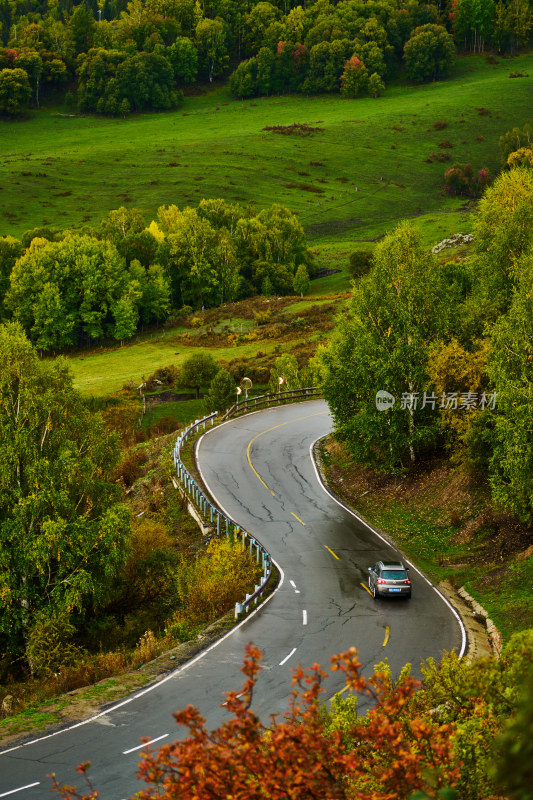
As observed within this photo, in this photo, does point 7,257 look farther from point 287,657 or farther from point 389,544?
point 287,657

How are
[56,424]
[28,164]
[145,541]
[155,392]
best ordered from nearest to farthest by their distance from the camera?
[56,424] → [145,541] → [155,392] → [28,164]

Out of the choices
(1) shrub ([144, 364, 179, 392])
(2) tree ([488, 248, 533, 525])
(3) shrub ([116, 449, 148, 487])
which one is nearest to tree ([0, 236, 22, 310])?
(1) shrub ([144, 364, 179, 392])

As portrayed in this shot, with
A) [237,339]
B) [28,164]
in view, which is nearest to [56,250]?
[237,339]

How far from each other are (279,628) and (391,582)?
16.9 ft

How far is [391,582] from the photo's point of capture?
29.7 meters

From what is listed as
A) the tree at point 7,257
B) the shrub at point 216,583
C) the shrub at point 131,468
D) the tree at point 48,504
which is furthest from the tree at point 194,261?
the shrub at point 216,583

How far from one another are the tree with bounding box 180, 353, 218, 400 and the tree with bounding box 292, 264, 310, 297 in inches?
1645

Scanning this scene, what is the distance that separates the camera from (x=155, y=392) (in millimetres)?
80312

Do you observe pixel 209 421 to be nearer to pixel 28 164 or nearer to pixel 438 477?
pixel 438 477

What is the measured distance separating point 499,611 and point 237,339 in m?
71.9

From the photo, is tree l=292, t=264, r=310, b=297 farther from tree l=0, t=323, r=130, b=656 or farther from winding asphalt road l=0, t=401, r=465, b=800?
tree l=0, t=323, r=130, b=656

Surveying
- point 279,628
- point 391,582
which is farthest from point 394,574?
point 279,628

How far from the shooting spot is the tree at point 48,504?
95.0ft

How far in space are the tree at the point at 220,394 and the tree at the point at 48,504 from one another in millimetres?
31954
